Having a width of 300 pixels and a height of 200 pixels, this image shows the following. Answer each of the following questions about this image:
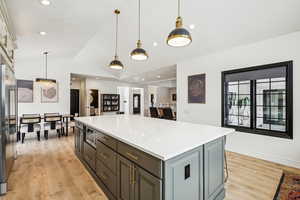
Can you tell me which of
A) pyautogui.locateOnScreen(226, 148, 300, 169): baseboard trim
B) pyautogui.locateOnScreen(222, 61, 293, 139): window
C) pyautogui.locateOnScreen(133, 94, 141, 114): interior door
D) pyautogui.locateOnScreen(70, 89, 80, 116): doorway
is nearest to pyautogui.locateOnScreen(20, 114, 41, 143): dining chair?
pyautogui.locateOnScreen(70, 89, 80, 116): doorway

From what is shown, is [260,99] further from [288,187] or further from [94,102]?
[94,102]

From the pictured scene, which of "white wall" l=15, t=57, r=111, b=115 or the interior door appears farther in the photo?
the interior door

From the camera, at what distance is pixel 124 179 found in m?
1.50

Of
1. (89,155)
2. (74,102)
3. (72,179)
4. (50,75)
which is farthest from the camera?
(74,102)

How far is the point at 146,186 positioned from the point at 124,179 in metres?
0.38

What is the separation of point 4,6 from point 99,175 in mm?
2819

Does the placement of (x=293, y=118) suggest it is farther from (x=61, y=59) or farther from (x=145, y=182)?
(x=61, y=59)

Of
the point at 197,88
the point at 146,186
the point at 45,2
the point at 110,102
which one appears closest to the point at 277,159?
the point at 197,88

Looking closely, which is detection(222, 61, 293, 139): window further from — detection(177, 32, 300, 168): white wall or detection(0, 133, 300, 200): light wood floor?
detection(0, 133, 300, 200): light wood floor

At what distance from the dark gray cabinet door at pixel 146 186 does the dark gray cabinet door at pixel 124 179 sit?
82 millimetres

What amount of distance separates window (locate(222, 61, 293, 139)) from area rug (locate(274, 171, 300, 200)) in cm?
76

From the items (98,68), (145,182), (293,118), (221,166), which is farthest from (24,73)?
(293,118)

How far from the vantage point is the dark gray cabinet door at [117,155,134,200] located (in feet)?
4.58

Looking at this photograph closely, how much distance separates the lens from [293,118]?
270cm
